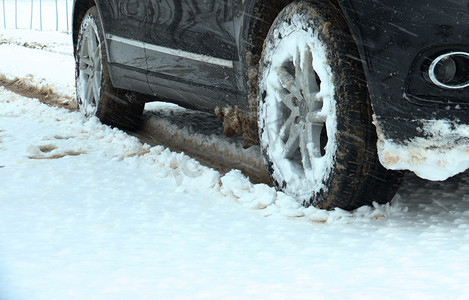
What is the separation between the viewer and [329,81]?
106 inches

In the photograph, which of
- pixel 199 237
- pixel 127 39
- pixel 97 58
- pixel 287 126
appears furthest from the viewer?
pixel 97 58

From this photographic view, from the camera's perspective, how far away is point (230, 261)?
2.29m

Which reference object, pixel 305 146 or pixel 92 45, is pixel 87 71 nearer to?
pixel 92 45

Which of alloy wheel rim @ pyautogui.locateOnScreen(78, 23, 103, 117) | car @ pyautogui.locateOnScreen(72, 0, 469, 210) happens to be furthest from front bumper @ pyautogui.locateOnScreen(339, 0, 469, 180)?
alloy wheel rim @ pyautogui.locateOnScreen(78, 23, 103, 117)

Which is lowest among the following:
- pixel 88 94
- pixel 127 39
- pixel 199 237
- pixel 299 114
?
pixel 199 237

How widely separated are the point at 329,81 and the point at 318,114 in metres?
0.15

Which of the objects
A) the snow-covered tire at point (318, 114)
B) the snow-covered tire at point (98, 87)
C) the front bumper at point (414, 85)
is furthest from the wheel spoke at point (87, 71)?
the front bumper at point (414, 85)

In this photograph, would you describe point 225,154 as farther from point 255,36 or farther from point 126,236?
point 126,236

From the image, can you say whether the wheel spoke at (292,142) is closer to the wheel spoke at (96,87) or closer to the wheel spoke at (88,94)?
the wheel spoke at (96,87)

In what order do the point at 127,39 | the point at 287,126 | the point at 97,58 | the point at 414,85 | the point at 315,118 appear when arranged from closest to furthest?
the point at 414,85, the point at 315,118, the point at 287,126, the point at 127,39, the point at 97,58

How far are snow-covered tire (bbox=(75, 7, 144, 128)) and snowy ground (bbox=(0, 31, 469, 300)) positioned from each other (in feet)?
3.18

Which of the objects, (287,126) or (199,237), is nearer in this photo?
(199,237)

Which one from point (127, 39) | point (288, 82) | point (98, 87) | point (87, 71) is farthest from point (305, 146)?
point (87, 71)

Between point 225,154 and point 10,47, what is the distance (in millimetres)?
10108
